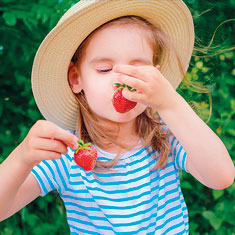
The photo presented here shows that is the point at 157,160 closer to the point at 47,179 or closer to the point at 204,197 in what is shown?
the point at 47,179

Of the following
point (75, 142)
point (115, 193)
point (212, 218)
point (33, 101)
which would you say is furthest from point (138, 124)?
point (212, 218)

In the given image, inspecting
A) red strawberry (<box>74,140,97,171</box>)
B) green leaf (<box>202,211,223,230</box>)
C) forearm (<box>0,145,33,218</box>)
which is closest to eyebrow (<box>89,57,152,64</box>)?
red strawberry (<box>74,140,97,171</box>)

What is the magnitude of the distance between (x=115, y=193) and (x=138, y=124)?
353mm

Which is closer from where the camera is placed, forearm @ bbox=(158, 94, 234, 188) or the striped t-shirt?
forearm @ bbox=(158, 94, 234, 188)

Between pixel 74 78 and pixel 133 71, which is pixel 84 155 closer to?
pixel 133 71

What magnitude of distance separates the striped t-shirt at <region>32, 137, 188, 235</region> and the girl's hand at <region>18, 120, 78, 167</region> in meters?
0.28

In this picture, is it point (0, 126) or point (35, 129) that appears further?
point (0, 126)

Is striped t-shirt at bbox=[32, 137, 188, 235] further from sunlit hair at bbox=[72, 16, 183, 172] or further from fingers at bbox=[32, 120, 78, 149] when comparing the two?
fingers at bbox=[32, 120, 78, 149]

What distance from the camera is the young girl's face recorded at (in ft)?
4.64

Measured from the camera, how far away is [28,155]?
1.19m

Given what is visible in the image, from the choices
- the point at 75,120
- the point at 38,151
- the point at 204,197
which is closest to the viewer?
the point at 38,151

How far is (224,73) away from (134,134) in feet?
3.74

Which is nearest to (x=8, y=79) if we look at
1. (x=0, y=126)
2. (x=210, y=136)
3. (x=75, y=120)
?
(x=0, y=126)

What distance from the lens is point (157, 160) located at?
5.41 feet
